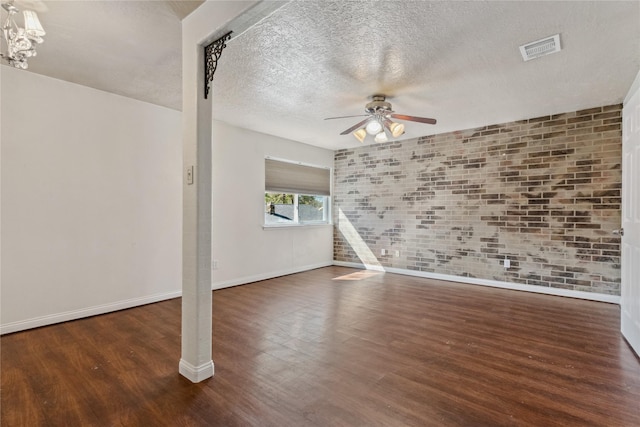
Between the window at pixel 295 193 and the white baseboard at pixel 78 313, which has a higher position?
the window at pixel 295 193

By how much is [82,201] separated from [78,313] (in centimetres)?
119

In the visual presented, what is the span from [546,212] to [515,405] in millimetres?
3358

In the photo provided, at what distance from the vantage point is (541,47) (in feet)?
8.00

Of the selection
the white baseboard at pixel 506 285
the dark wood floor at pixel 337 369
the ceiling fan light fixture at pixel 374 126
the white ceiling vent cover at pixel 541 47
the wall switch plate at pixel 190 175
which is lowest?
the dark wood floor at pixel 337 369

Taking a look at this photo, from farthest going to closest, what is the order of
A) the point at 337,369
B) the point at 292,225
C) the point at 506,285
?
the point at 292,225 < the point at 506,285 < the point at 337,369

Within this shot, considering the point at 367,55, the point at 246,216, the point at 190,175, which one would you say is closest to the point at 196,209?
the point at 190,175

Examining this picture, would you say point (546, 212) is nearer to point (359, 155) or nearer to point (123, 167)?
point (359, 155)

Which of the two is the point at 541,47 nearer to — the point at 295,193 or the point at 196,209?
the point at 196,209

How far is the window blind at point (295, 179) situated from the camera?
5301 mm

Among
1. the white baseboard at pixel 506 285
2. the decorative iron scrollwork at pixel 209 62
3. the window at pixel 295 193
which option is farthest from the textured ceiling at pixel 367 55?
the white baseboard at pixel 506 285

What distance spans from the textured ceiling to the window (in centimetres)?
154

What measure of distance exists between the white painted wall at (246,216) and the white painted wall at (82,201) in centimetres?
59

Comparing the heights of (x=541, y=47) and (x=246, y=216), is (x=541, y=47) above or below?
above

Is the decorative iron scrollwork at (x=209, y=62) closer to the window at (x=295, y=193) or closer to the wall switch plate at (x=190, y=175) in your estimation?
the wall switch plate at (x=190, y=175)
